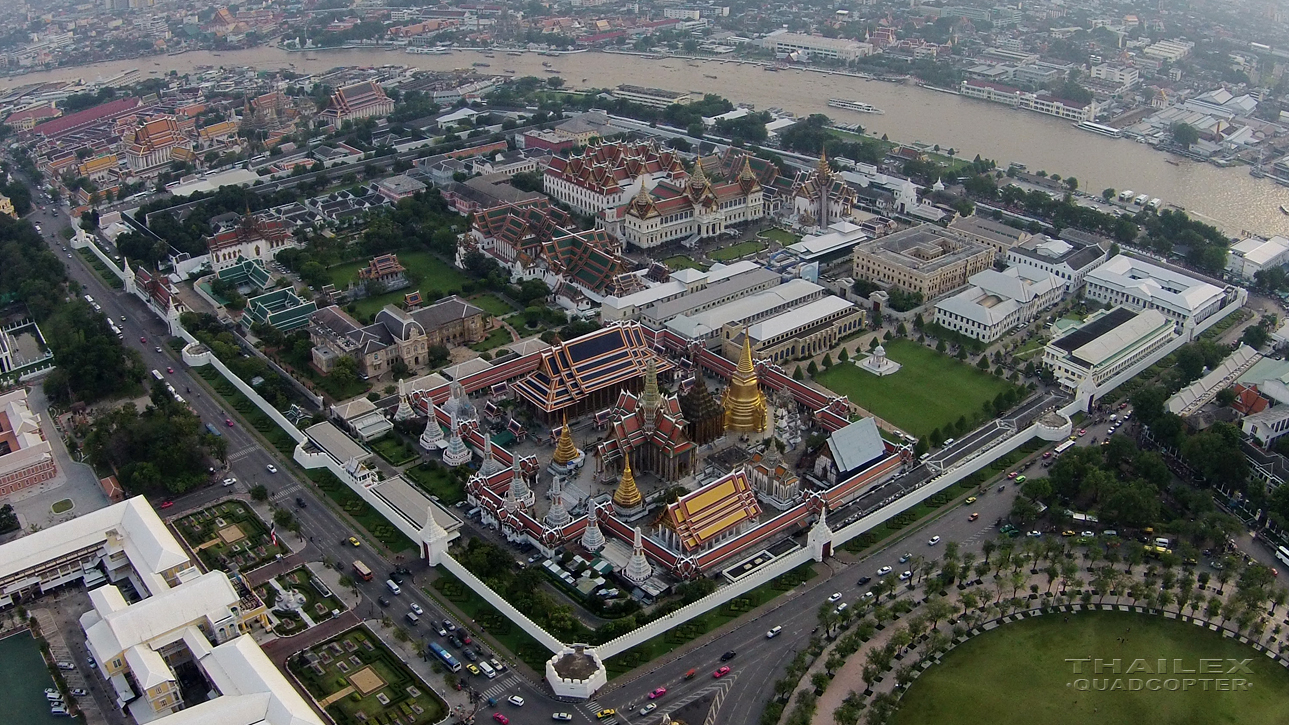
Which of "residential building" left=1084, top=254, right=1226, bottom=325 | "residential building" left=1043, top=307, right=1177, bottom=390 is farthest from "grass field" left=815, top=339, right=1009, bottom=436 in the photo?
"residential building" left=1084, top=254, right=1226, bottom=325

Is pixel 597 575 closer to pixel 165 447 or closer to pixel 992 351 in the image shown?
pixel 165 447

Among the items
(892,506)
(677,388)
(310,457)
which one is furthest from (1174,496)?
(310,457)

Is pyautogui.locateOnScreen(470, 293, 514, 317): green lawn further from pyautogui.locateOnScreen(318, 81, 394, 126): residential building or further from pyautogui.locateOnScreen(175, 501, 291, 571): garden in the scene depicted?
pyautogui.locateOnScreen(318, 81, 394, 126): residential building

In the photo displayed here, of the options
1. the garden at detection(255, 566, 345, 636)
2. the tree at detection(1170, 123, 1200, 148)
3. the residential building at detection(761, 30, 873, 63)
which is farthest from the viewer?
the residential building at detection(761, 30, 873, 63)

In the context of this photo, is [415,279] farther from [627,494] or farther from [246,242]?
[627,494]

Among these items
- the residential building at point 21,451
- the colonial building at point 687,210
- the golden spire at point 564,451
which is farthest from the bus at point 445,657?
the colonial building at point 687,210

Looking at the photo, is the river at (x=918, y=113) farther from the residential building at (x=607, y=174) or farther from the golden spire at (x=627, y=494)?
the golden spire at (x=627, y=494)
